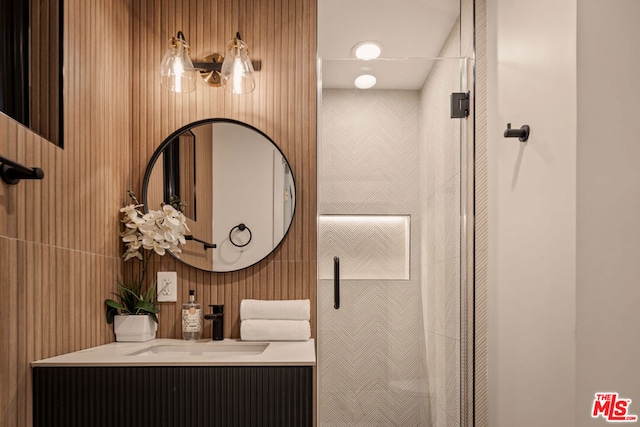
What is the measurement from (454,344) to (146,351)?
46.6 inches

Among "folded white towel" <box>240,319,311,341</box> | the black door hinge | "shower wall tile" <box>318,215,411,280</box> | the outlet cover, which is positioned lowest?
"folded white towel" <box>240,319,311,341</box>

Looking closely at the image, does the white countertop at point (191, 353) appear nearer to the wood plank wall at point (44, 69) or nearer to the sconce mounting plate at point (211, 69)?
the wood plank wall at point (44, 69)

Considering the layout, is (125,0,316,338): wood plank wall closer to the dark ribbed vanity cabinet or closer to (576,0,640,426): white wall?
the dark ribbed vanity cabinet

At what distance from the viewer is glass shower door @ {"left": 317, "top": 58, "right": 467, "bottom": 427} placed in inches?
91.7

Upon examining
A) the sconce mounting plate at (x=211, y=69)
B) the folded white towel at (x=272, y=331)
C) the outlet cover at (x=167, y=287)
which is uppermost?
the sconce mounting plate at (x=211, y=69)

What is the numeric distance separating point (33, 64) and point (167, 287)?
3.26 feet

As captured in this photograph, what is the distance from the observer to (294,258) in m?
2.40

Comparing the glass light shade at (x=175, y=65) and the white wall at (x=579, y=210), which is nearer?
the white wall at (x=579, y=210)

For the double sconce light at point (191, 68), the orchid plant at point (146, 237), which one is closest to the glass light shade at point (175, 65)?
the double sconce light at point (191, 68)

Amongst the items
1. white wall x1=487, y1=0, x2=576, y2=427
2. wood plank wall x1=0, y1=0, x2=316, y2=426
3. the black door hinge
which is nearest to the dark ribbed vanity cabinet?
wood plank wall x1=0, y1=0, x2=316, y2=426

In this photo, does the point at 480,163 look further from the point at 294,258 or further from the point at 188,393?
the point at 188,393

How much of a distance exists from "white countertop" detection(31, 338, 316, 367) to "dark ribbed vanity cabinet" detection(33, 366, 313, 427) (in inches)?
0.6

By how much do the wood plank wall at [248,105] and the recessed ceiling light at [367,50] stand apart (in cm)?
22

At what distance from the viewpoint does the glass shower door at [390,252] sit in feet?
7.64
